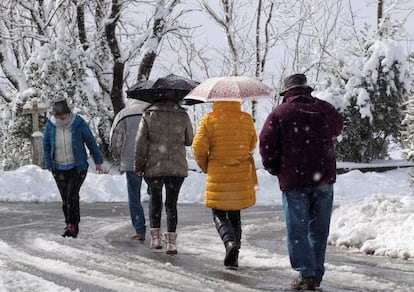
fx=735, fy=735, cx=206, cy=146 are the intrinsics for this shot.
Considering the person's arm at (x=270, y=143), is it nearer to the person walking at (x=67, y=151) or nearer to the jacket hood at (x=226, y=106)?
the jacket hood at (x=226, y=106)

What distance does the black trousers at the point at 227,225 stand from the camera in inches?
278

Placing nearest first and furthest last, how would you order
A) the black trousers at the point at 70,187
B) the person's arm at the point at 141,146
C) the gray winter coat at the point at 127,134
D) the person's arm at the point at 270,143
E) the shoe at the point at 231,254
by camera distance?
the person's arm at the point at 270,143
the shoe at the point at 231,254
the person's arm at the point at 141,146
the gray winter coat at the point at 127,134
the black trousers at the point at 70,187

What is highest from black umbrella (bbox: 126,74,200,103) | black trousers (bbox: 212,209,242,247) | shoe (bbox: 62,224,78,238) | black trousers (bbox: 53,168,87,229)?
black umbrella (bbox: 126,74,200,103)

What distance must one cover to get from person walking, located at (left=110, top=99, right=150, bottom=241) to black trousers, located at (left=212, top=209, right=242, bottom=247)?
208 cm

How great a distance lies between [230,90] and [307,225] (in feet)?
5.67

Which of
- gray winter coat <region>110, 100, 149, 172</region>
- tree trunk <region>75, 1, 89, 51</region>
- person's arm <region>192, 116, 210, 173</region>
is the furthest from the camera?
tree trunk <region>75, 1, 89, 51</region>

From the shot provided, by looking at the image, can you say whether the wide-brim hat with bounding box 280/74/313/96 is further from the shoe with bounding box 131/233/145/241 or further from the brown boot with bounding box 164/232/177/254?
the shoe with bounding box 131/233/145/241

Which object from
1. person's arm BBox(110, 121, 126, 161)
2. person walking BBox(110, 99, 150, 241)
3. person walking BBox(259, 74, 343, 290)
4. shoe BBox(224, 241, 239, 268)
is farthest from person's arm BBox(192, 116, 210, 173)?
person's arm BBox(110, 121, 126, 161)

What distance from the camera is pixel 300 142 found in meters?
6.07

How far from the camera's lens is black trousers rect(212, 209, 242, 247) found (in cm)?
706

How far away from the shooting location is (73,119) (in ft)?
30.4

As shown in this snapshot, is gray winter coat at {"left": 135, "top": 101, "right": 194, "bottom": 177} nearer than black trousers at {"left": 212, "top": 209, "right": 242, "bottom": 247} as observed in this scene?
No

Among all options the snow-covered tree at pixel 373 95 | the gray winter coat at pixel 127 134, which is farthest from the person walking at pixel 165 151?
the snow-covered tree at pixel 373 95

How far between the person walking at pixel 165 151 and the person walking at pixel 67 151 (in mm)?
1300
